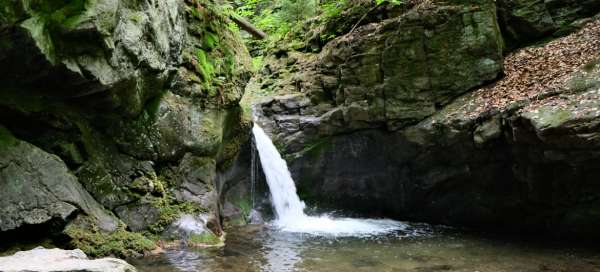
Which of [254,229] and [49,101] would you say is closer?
[49,101]

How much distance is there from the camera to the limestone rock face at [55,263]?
430cm

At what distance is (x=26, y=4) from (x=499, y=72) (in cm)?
1120

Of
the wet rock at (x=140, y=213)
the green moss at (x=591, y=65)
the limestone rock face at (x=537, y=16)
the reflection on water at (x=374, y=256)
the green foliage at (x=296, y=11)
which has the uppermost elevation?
the green foliage at (x=296, y=11)

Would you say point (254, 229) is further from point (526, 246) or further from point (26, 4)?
point (26, 4)

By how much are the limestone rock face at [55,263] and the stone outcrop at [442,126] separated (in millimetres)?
8211

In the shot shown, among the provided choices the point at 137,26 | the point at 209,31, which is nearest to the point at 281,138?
the point at 209,31

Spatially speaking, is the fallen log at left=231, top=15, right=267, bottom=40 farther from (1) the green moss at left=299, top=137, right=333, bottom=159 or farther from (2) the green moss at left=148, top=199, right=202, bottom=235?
(2) the green moss at left=148, top=199, right=202, bottom=235

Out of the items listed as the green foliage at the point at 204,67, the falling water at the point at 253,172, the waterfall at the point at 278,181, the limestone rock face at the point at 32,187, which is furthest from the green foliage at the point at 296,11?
the limestone rock face at the point at 32,187

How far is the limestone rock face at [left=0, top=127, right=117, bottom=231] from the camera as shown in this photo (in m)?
6.56

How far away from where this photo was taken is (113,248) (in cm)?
756

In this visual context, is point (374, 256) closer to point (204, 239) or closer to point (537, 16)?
point (204, 239)

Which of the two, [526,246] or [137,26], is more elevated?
[137,26]

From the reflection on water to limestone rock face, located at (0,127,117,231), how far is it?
153 cm

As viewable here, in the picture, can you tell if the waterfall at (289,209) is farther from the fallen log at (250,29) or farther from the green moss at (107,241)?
the fallen log at (250,29)
